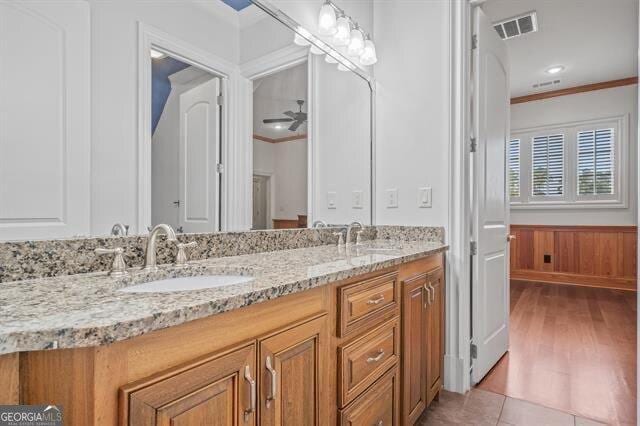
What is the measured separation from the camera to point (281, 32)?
5.75 ft

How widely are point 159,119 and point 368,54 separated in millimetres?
1479

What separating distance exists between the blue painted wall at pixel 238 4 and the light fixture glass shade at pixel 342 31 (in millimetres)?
658

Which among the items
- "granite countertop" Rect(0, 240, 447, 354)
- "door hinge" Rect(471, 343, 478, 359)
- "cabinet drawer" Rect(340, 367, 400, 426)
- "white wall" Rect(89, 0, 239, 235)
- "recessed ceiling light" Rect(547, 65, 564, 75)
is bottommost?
"door hinge" Rect(471, 343, 478, 359)

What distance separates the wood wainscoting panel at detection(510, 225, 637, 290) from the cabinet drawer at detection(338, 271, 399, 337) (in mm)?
4460

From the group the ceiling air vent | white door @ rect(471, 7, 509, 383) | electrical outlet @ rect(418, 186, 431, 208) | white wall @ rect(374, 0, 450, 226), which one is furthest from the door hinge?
the ceiling air vent

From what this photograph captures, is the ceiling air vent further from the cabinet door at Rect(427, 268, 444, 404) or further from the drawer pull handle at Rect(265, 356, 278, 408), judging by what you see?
the drawer pull handle at Rect(265, 356, 278, 408)

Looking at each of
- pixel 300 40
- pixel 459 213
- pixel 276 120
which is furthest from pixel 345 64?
pixel 459 213

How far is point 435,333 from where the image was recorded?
5.89 feet

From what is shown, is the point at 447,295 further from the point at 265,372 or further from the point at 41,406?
the point at 41,406

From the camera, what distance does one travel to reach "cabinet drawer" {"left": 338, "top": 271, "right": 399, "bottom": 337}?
1.13m

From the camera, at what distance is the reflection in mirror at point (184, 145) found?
4.01ft

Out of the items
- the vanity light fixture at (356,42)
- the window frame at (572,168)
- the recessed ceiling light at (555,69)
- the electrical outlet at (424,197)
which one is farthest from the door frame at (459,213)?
the window frame at (572,168)

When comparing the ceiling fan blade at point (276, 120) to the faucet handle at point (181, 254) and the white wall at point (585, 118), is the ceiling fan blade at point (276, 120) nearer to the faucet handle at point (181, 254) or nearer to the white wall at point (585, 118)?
the faucet handle at point (181, 254)
